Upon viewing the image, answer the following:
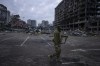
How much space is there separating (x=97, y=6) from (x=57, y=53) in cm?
9078

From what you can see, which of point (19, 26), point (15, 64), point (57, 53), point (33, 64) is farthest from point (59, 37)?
point (19, 26)

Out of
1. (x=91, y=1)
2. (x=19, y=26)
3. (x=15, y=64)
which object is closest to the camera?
(x=15, y=64)

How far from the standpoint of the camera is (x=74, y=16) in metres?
105

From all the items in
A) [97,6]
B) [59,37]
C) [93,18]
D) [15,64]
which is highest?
[97,6]

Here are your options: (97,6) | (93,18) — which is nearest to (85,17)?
(93,18)

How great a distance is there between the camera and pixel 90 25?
85.7m

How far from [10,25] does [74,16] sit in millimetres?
70247

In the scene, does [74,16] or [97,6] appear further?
[74,16]

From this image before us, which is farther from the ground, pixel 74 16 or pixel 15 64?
pixel 74 16

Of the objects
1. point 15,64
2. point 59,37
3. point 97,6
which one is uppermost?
point 97,6

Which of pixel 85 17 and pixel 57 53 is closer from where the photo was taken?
pixel 57 53

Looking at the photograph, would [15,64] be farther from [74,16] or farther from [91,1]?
[74,16]

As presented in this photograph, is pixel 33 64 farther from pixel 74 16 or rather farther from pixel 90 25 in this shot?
pixel 74 16

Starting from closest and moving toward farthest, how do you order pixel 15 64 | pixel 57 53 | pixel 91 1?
pixel 15 64 → pixel 57 53 → pixel 91 1
